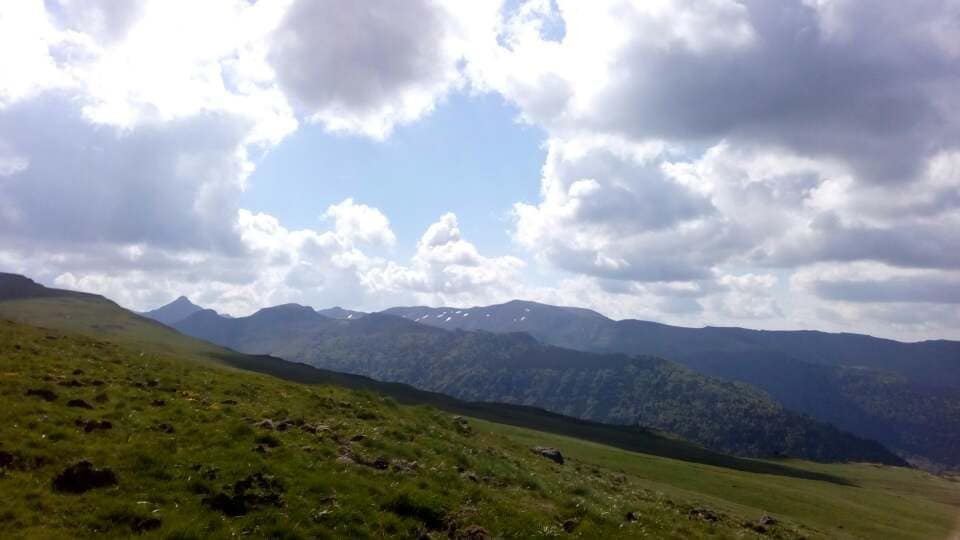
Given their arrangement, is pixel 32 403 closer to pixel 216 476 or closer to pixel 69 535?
pixel 216 476

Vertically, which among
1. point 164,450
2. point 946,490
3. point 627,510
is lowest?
point 946,490

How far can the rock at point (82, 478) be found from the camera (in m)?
18.1

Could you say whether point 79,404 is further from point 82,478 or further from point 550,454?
point 550,454

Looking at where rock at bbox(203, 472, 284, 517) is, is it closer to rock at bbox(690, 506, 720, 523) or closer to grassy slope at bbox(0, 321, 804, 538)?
grassy slope at bbox(0, 321, 804, 538)

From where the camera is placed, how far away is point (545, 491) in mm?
27078

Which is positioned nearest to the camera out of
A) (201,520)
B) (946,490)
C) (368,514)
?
(201,520)

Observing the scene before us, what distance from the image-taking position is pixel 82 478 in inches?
727

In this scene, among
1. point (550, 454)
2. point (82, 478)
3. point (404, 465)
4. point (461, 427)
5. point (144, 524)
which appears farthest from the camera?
point (550, 454)

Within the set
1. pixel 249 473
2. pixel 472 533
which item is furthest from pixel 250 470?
pixel 472 533

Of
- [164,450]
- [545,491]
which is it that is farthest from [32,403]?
[545,491]

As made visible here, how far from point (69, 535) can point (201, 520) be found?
299 cm

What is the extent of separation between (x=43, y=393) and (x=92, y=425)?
4810 mm

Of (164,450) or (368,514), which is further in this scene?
(164,450)

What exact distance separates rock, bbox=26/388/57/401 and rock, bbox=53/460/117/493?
8.69m
